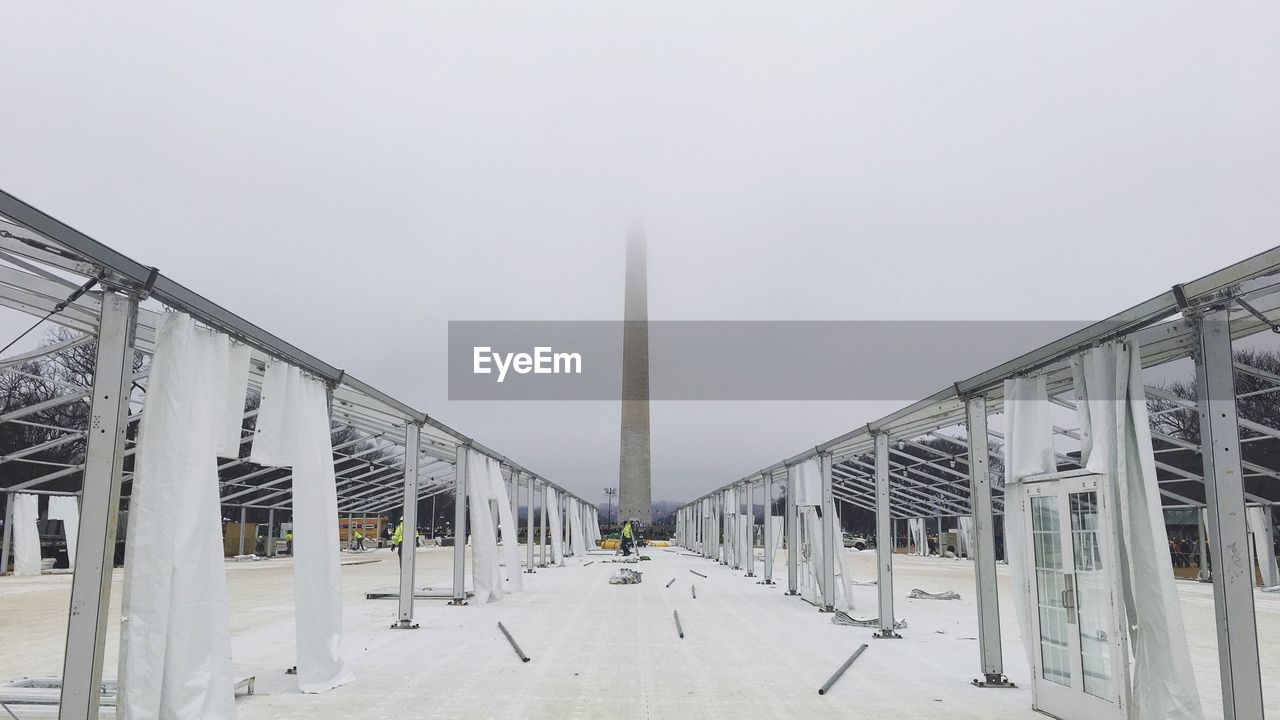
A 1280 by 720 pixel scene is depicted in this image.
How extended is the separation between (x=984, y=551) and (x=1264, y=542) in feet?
49.5

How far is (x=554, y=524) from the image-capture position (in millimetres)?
26781

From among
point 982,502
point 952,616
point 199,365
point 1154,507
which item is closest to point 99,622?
point 199,365

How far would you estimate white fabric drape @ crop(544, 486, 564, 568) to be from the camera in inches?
1019

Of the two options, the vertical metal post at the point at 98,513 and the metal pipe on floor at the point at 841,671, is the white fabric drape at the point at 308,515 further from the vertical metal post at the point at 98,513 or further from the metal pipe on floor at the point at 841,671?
the metal pipe on floor at the point at 841,671

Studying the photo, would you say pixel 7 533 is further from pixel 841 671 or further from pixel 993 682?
pixel 993 682

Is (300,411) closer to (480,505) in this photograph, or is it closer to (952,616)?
(480,505)

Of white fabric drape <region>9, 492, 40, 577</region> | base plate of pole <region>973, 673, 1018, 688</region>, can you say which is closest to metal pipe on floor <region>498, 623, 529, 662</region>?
base plate of pole <region>973, 673, 1018, 688</region>

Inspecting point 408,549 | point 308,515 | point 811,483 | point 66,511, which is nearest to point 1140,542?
point 308,515

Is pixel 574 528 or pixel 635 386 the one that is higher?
pixel 635 386

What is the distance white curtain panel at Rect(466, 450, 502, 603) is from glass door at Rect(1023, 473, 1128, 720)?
370 inches

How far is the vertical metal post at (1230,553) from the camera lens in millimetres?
4477

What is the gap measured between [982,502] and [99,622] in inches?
277

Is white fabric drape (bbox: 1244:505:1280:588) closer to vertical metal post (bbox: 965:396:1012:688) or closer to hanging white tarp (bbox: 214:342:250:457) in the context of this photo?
vertical metal post (bbox: 965:396:1012:688)

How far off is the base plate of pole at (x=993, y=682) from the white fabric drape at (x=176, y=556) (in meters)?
6.22
